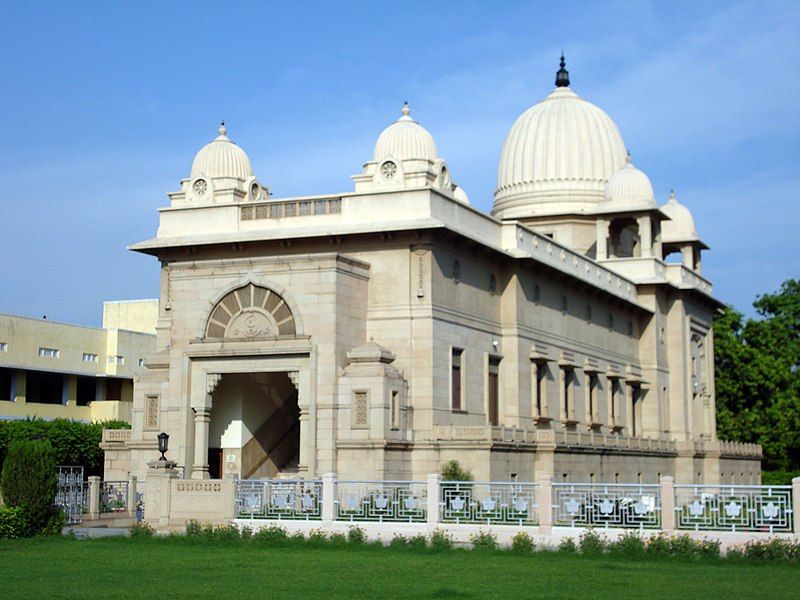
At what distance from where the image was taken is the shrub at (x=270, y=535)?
26.2 metres

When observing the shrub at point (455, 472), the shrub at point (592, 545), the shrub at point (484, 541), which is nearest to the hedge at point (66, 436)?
the shrub at point (455, 472)

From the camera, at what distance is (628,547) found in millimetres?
23594

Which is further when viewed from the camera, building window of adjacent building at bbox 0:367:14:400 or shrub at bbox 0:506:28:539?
building window of adjacent building at bbox 0:367:14:400

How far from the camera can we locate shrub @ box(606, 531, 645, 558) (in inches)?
923

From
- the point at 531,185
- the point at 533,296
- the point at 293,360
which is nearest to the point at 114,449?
the point at 293,360

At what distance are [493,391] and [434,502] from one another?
14883mm

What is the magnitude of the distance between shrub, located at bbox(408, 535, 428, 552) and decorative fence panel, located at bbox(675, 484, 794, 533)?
16.5ft

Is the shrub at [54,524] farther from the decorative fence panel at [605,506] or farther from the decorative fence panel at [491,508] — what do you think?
the decorative fence panel at [605,506]

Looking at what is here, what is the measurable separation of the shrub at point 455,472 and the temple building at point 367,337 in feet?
Result: 1.00

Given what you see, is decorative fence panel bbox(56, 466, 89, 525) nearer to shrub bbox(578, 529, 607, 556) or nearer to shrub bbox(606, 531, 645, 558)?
shrub bbox(578, 529, 607, 556)

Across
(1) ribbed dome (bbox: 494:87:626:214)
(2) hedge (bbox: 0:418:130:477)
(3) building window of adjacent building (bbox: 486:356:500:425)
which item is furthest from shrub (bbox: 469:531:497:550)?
(1) ribbed dome (bbox: 494:87:626:214)

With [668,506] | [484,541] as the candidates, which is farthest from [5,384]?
[668,506]

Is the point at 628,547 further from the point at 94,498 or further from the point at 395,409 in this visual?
the point at 94,498

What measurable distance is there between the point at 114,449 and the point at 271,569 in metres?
21.1
